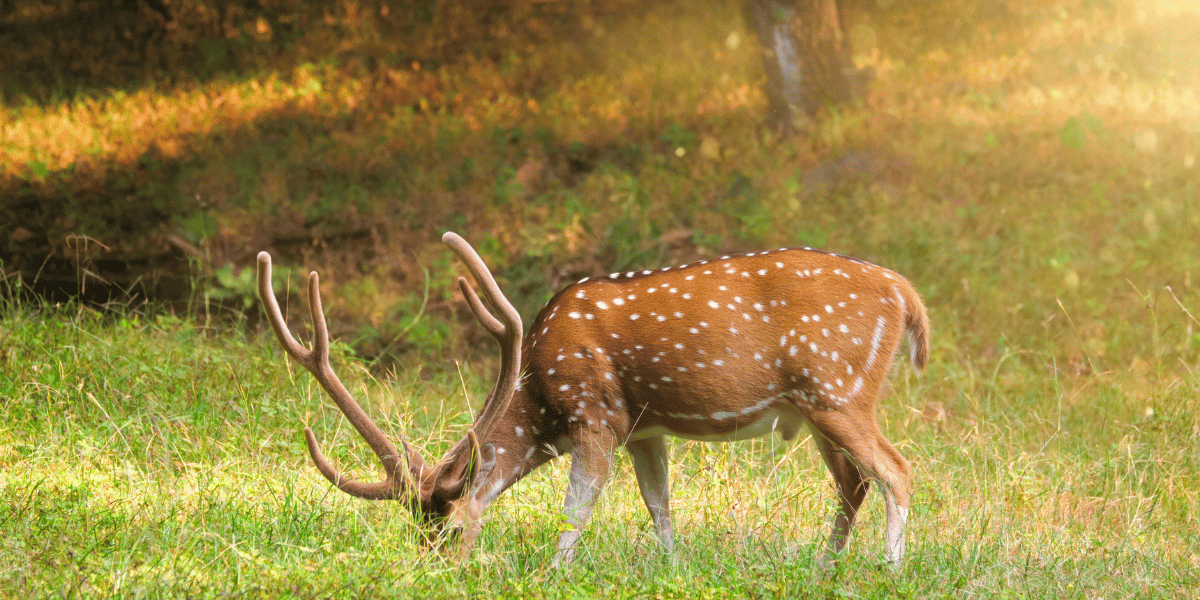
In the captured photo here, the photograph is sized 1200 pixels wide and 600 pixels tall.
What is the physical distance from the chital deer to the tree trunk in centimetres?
578

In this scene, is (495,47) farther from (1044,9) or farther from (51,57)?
(1044,9)

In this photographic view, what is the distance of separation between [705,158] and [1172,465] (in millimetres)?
5378

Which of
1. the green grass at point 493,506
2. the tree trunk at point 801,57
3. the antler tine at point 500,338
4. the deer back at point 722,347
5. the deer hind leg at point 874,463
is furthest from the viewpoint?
the tree trunk at point 801,57

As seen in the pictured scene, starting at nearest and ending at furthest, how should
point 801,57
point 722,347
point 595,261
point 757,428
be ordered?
point 722,347
point 757,428
point 595,261
point 801,57

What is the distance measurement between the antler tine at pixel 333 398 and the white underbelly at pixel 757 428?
0.98 meters

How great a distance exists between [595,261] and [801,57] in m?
2.99

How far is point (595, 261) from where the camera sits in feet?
29.1

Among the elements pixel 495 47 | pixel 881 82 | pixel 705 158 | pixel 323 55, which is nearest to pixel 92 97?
pixel 323 55

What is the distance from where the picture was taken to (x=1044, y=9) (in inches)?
449

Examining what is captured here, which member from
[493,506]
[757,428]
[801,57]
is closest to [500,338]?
[493,506]

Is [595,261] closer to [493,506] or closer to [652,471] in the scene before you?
[652,471]

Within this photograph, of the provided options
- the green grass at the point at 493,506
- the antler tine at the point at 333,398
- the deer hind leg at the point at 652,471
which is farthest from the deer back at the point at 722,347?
the antler tine at the point at 333,398

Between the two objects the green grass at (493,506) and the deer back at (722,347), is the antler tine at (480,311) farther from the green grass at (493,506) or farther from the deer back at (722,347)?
the green grass at (493,506)

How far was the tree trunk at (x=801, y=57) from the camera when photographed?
32.1 feet
